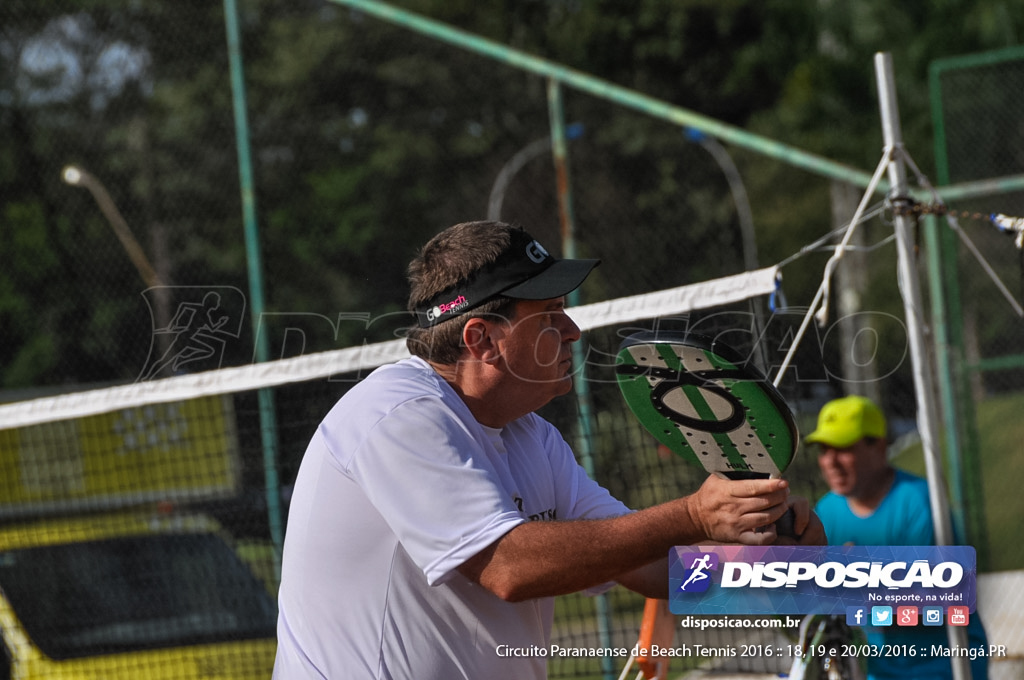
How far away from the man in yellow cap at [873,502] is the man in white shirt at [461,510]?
5.82ft

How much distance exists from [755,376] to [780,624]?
5.03 feet

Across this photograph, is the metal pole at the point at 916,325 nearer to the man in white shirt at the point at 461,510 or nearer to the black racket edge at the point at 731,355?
the man in white shirt at the point at 461,510

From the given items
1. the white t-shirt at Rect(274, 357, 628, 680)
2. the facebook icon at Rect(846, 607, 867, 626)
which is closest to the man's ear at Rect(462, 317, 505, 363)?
the white t-shirt at Rect(274, 357, 628, 680)

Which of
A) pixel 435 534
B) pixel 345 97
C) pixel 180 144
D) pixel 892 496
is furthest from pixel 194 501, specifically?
pixel 180 144

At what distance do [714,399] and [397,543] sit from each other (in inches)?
28.1

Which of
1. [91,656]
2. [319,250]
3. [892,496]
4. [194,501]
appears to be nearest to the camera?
[892,496]

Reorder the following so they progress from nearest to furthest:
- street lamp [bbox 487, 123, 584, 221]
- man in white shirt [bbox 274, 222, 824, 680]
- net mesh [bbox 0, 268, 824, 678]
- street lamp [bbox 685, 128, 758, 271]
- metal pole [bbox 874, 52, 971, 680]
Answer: man in white shirt [bbox 274, 222, 824, 680], metal pole [bbox 874, 52, 971, 680], net mesh [bbox 0, 268, 824, 678], street lamp [bbox 487, 123, 584, 221], street lamp [bbox 685, 128, 758, 271]

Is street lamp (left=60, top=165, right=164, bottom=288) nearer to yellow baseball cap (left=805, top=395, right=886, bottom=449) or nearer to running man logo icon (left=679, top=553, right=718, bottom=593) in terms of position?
yellow baseball cap (left=805, top=395, right=886, bottom=449)

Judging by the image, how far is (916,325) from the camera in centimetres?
382

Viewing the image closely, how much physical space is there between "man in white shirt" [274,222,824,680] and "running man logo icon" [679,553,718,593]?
75mm

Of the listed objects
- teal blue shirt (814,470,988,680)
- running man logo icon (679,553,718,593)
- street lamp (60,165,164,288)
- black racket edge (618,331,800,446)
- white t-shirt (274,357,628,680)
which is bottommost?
teal blue shirt (814,470,988,680)

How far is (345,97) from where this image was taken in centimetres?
2334

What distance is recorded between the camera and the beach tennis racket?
238 centimetres

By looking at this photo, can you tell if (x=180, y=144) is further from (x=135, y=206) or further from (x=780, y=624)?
(x=780, y=624)
